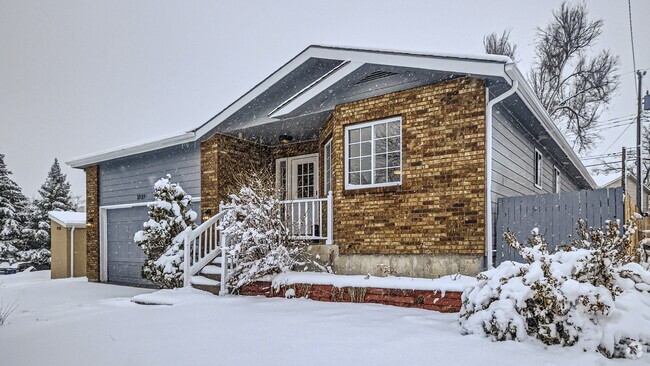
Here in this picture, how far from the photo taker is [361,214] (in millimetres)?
7648

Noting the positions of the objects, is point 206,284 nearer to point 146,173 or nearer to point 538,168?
point 146,173

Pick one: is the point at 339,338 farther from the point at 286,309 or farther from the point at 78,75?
the point at 78,75

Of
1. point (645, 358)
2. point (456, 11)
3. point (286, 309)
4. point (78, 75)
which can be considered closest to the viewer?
point (645, 358)

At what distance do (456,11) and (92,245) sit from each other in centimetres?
5394

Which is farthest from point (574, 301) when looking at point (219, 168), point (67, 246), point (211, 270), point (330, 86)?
point (67, 246)

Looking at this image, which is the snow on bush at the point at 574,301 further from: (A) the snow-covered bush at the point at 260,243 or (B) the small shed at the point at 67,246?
(B) the small shed at the point at 67,246

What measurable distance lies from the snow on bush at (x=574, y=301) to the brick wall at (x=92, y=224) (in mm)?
12052

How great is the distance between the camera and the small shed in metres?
15.7

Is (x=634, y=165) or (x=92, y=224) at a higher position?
(x=634, y=165)

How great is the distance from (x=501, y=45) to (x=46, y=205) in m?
27.5

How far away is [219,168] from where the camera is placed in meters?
9.94

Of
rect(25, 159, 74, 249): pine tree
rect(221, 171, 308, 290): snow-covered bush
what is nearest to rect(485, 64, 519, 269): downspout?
rect(221, 171, 308, 290): snow-covered bush

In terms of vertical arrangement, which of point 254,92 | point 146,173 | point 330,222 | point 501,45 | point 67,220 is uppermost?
point 501,45

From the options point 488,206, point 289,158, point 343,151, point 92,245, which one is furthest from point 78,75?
point 488,206
